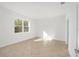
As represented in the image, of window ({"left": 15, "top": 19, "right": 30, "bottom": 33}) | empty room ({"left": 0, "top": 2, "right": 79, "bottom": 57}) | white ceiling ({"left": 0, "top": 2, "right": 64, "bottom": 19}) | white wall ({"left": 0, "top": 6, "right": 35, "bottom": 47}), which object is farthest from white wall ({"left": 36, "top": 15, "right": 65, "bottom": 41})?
white wall ({"left": 0, "top": 6, "right": 35, "bottom": 47})

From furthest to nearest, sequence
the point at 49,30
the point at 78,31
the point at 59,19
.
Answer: the point at 49,30 → the point at 59,19 → the point at 78,31

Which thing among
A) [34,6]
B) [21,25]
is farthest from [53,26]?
[34,6]

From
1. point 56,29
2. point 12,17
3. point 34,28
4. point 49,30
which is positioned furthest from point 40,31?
point 12,17

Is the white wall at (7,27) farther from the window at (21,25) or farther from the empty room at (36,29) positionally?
the window at (21,25)

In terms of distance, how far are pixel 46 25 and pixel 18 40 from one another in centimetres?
350

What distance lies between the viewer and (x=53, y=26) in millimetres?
8500

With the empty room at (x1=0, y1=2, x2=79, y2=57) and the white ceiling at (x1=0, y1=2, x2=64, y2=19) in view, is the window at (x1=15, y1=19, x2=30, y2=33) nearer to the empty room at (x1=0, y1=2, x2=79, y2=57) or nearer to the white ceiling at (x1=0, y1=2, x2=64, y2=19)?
the empty room at (x1=0, y1=2, x2=79, y2=57)

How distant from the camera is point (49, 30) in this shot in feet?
29.5

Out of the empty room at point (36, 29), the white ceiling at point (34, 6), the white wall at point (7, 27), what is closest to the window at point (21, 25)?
the empty room at point (36, 29)

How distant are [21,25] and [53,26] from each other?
2836 mm

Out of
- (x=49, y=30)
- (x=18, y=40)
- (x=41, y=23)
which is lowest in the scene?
(x=18, y=40)

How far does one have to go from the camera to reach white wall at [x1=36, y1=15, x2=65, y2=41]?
7.71 metres

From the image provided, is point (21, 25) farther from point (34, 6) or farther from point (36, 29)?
point (34, 6)

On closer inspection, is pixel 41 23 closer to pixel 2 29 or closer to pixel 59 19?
pixel 59 19
